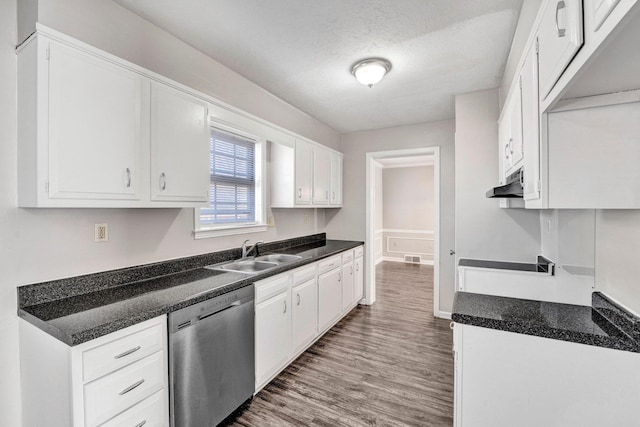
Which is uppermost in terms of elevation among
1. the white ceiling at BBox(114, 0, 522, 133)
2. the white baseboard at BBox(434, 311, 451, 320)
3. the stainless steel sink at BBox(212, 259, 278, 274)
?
the white ceiling at BBox(114, 0, 522, 133)

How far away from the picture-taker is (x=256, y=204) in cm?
323

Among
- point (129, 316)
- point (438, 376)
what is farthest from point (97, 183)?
point (438, 376)

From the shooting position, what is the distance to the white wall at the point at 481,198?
2.78m

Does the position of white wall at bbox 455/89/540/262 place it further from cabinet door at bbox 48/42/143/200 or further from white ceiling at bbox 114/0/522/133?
cabinet door at bbox 48/42/143/200

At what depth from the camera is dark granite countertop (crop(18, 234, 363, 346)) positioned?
51.0 inches

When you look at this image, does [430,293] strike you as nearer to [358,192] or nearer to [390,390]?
[358,192]

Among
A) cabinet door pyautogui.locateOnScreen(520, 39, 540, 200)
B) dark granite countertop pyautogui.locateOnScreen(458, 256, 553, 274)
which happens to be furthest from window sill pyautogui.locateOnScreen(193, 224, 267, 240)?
cabinet door pyautogui.locateOnScreen(520, 39, 540, 200)

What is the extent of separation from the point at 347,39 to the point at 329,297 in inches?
100

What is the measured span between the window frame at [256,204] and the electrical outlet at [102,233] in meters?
0.65

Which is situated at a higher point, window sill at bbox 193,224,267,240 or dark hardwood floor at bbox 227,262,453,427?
window sill at bbox 193,224,267,240

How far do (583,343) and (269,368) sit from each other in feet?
6.63

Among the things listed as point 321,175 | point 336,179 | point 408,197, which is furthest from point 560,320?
point 408,197

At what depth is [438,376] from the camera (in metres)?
2.51

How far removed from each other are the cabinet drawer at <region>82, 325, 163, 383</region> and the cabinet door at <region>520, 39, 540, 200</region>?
1.92 metres
